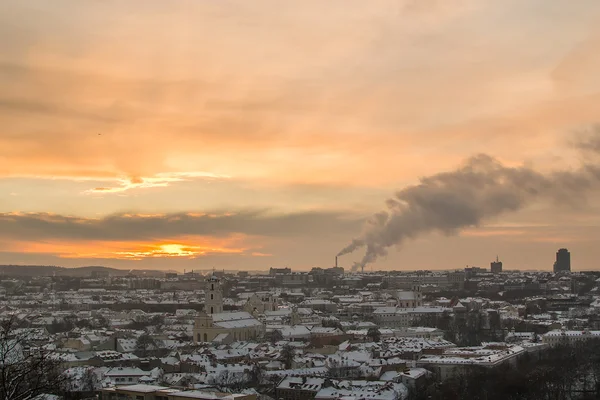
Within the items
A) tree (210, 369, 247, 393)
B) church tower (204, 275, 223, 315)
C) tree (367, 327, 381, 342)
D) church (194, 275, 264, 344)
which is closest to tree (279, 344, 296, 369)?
tree (210, 369, 247, 393)

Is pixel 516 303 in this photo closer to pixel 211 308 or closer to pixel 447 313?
pixel 447 313

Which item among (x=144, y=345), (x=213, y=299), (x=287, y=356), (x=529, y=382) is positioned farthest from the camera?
(x=213, y=299)

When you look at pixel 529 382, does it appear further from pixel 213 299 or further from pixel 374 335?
pixel 213 299

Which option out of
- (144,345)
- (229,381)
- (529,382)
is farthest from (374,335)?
(529,382)

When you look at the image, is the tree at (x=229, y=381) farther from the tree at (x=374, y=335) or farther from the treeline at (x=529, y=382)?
the tree at (x=374, y=335)

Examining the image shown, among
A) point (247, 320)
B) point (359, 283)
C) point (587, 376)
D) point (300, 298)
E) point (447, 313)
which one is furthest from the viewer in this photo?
point (359, 283)

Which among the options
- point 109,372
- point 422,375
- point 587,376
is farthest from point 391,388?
point 109,372
